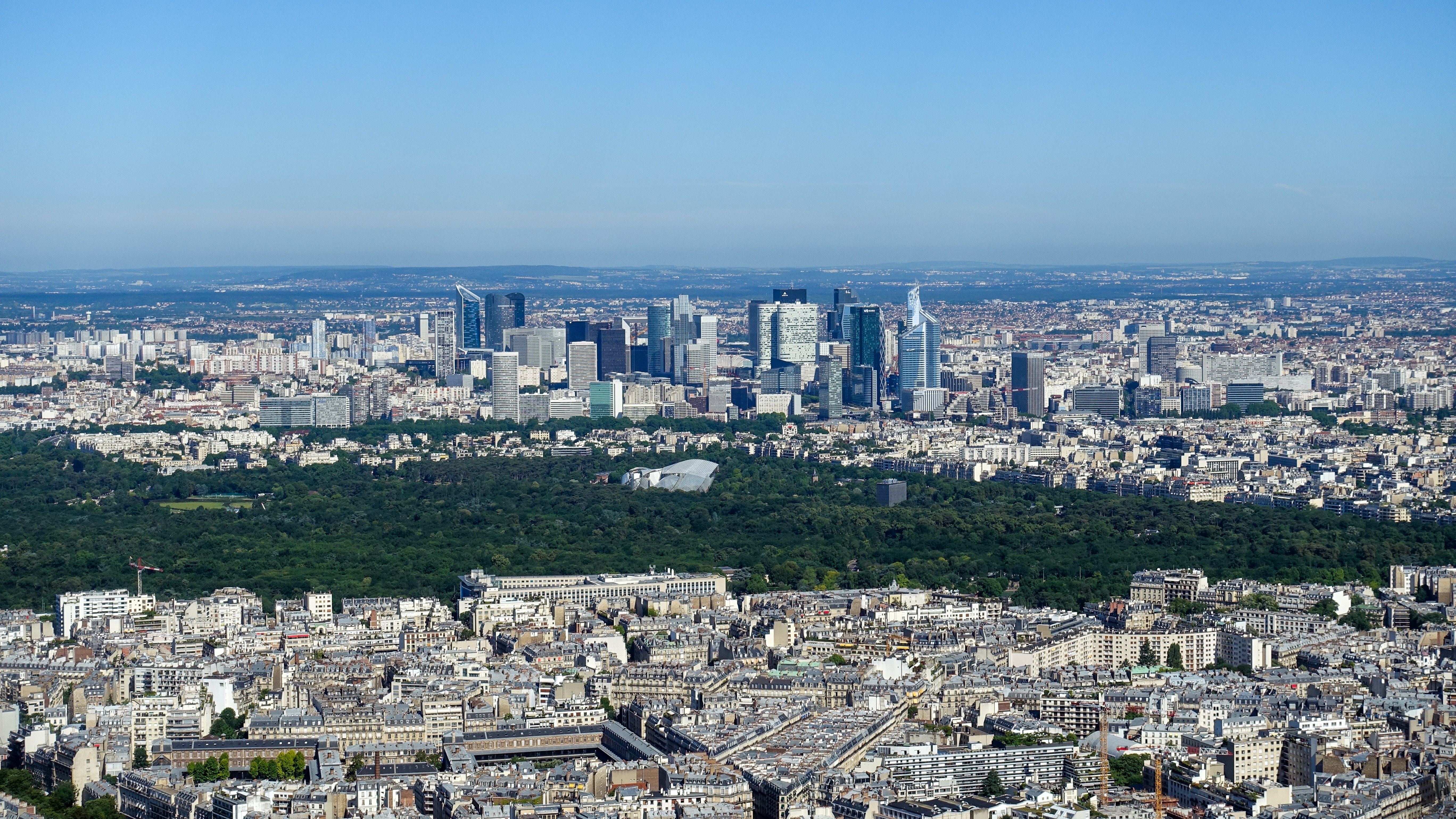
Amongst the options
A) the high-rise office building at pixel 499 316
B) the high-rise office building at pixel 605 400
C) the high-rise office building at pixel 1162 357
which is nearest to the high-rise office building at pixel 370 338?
the high-rise office building at pixel 499 316

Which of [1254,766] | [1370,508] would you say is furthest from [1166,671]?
[1370,508]

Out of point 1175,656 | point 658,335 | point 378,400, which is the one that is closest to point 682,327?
point 658,335

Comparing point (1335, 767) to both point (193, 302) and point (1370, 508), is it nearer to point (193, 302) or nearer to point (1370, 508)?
point (1370, 508)

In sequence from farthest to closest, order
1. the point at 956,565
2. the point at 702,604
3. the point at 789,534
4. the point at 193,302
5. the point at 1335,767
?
the point at 193,302, the point at 789,534, the point at 956,565, the point at 702,604, the point at 1335,767

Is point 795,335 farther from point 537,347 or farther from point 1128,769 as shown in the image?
point 1128,769

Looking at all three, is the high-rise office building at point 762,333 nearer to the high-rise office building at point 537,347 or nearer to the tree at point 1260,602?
the high-rise office building at point 537,347
